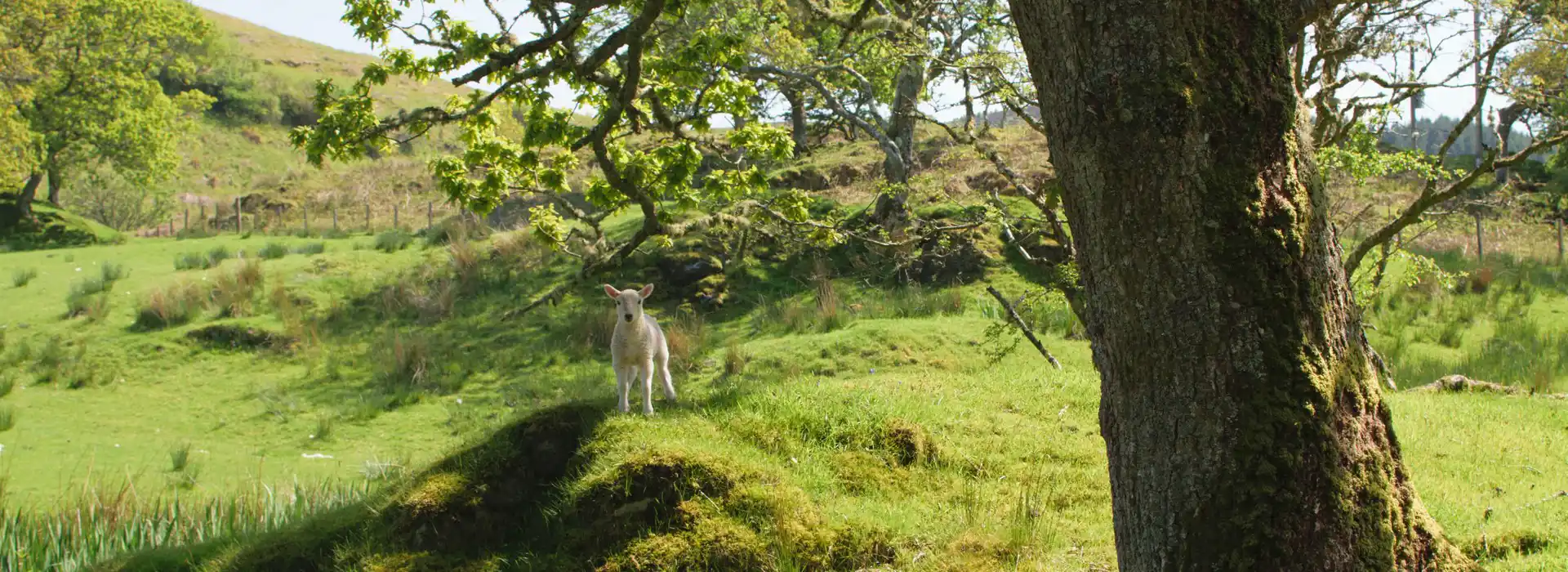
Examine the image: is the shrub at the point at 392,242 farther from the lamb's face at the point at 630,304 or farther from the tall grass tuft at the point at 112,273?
the lamb's face at the point at 630,304

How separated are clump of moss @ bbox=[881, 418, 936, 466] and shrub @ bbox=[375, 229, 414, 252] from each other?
18.9 m

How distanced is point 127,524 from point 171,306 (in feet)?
37.4

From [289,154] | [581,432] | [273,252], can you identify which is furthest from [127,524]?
[289,154]

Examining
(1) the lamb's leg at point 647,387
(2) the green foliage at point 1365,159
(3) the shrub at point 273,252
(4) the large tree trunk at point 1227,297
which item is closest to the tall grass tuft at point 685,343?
(1) the lamb's leg at point 647,387

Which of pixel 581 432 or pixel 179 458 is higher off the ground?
pixel 581 432

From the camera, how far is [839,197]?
24.1 metres

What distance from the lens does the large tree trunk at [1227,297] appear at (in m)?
3.09

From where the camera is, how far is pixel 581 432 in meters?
6.86

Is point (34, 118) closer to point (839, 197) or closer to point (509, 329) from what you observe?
point (509, 329)

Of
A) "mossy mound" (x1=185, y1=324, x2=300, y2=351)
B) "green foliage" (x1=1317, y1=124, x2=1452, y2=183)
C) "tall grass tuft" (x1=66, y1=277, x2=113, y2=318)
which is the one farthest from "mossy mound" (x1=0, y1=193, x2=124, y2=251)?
"green foliage" (x1=1317, y1=124, x2=1452, y2=183)

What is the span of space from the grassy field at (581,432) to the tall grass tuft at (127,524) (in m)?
0.05

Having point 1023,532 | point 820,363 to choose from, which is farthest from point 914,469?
point 820,363

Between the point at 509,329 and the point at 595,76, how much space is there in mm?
10884

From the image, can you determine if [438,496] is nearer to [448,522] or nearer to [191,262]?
[448,522]
